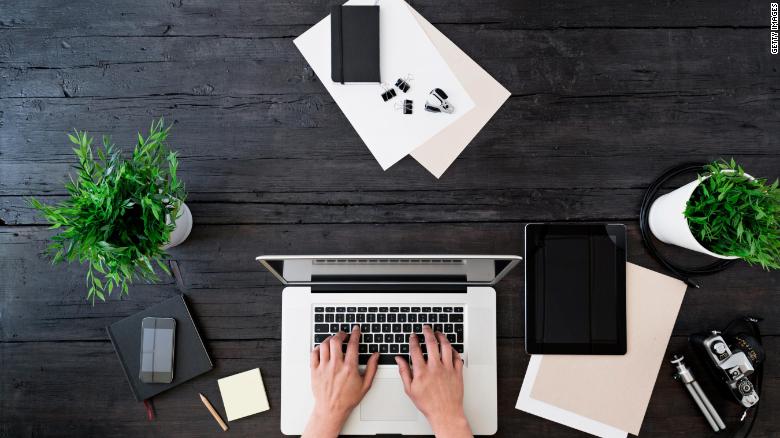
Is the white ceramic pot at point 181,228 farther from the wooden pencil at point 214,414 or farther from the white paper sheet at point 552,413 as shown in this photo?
the white paper sheet at point 552,413

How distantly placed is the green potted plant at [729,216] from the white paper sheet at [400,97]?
51 centimetres

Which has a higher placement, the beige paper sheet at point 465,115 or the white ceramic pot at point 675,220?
the beige paper sheet at point 465,115

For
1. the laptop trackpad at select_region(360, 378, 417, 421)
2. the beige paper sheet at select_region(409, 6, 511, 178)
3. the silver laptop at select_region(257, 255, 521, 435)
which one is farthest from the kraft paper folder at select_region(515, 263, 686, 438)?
the beige paper sheet at select_region(409, 6, 511, 178)

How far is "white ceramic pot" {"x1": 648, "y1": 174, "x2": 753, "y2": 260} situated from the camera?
93 centimetres

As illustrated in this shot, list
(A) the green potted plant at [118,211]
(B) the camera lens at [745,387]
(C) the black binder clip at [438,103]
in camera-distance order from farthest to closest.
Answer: (C) the black binder clip at [438,103] < (B) the camera lens at [745,387] < (A) the green potted plant at [118,211]

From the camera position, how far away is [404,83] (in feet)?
3.62

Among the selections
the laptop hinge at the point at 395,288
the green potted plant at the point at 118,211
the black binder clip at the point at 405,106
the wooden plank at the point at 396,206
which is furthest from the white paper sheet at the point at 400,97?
the green potted plant at the point at 118,211

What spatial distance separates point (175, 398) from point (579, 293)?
950 mm

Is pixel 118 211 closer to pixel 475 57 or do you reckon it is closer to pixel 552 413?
pixel 475 57

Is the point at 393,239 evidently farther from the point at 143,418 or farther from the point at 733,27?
the point at 733,27

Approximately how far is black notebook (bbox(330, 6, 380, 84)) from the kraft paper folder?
779mm

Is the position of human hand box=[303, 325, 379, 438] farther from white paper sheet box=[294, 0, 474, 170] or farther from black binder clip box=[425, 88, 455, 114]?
black binder clip box=[425, 88, 455, 114]

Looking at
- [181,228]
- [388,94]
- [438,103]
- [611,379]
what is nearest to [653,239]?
[611,379]

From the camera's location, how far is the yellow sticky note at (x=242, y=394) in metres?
1.07
